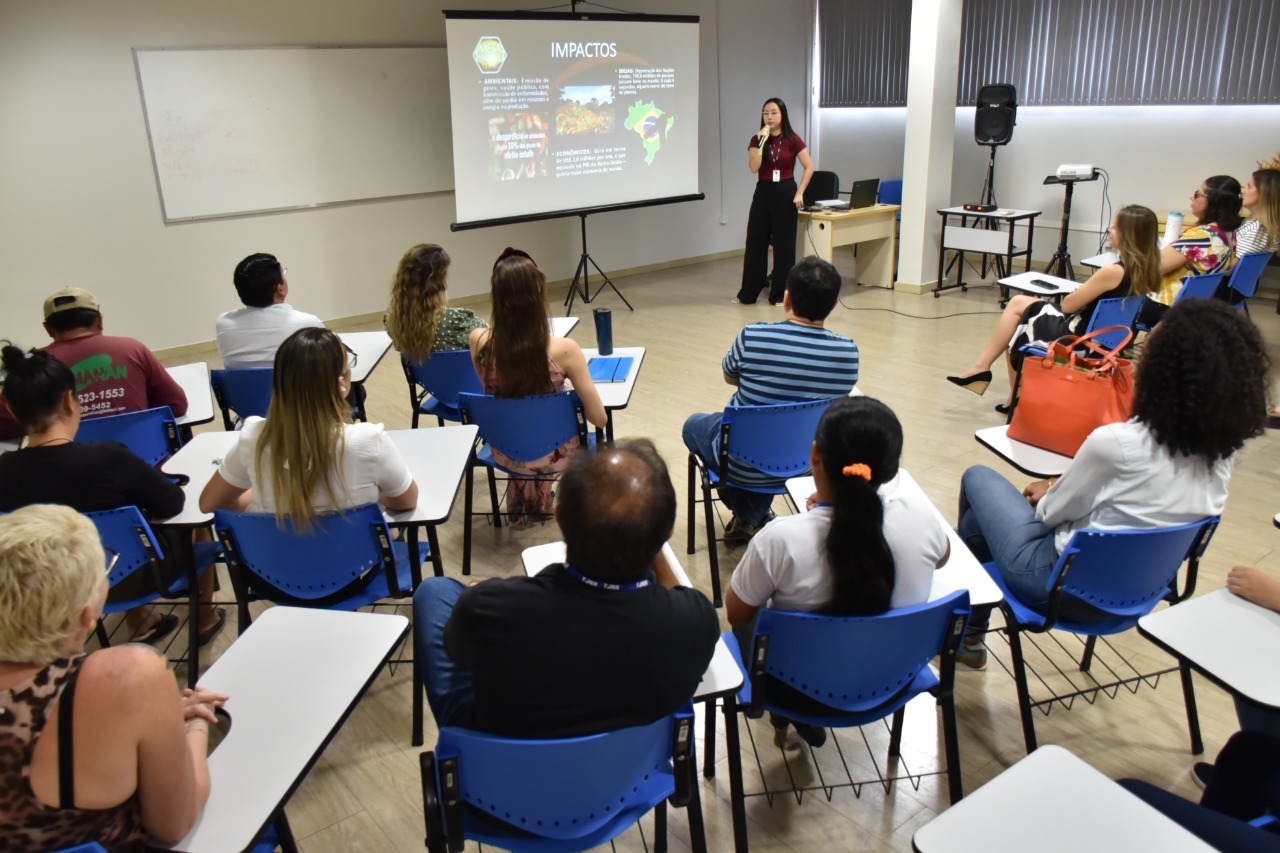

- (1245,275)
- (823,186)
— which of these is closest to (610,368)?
(1245,275)

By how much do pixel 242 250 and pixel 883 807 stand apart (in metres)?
5.82

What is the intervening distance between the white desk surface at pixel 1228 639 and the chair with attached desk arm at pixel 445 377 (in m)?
2.56

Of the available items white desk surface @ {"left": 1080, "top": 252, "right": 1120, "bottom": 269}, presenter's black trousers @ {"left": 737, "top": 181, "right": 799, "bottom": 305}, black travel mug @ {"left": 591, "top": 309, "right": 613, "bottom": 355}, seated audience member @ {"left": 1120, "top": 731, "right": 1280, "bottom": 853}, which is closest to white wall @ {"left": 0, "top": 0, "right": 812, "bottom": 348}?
presenter's black trousers @ {"left": 737, "top": 181, "right": 799, "bottom": 305}

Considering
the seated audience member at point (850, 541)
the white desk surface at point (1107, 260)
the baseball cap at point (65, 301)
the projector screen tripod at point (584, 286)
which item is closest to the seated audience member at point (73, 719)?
the seated audience member at point (850, 541)

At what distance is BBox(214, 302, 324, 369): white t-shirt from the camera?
352cm

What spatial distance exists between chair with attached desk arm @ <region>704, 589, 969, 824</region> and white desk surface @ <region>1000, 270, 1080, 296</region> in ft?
10.3

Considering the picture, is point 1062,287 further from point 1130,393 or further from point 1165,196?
point 1165,196

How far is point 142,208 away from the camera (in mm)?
5961

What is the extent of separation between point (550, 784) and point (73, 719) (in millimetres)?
678

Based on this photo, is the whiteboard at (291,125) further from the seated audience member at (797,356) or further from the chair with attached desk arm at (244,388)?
the seated audience member at (797,356)

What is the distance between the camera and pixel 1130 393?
2.55m

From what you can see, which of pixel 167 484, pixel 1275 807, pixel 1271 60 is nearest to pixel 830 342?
pixel 1275 807

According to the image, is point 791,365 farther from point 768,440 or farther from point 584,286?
point 584,286

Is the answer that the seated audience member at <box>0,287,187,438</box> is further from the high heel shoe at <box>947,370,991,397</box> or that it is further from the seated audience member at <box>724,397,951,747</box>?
the high heel shoe at <box>947,370,991,397</box>
